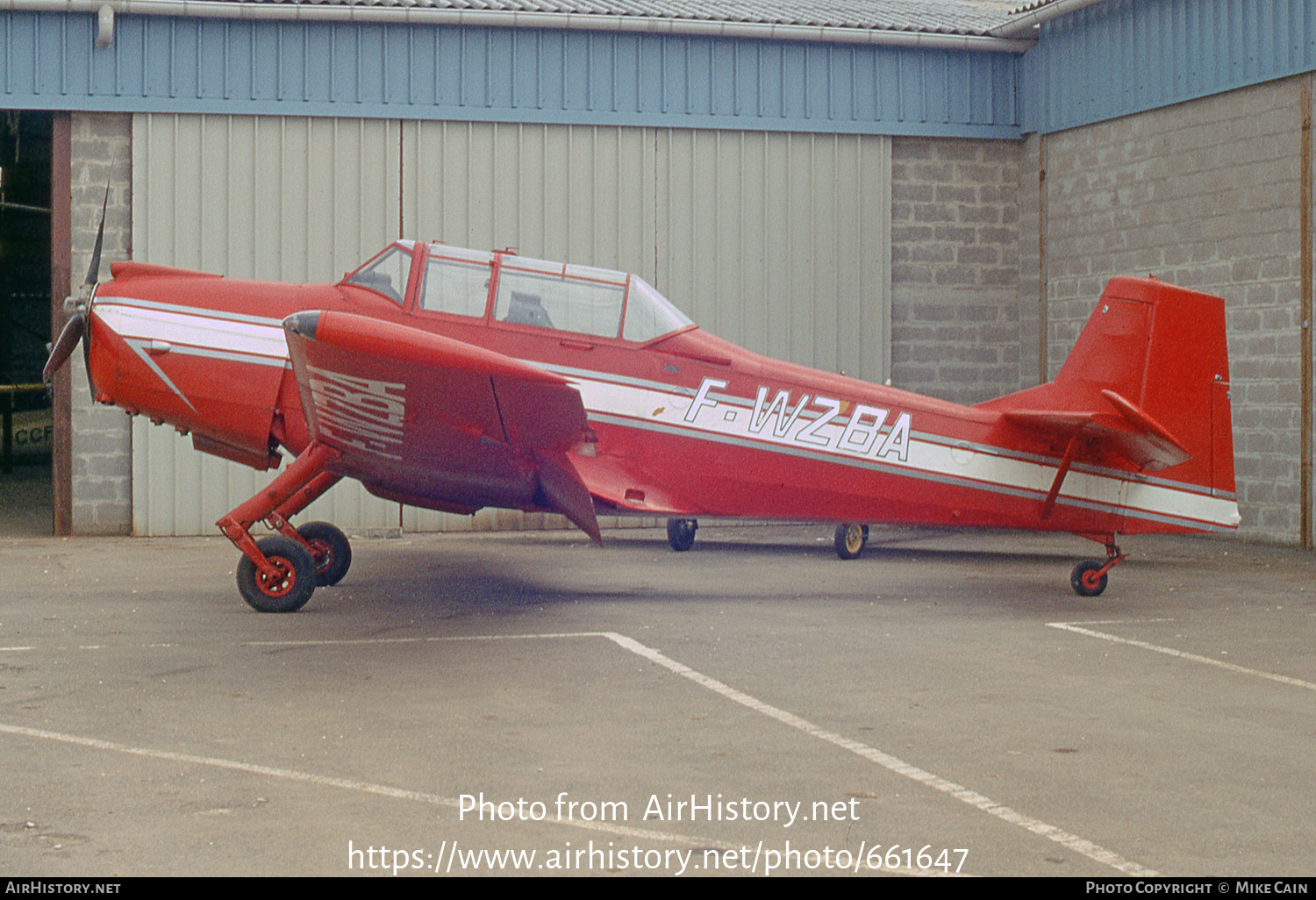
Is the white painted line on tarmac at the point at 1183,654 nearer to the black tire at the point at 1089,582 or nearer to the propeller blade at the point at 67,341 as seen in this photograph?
the black tire at the point at 1089,582

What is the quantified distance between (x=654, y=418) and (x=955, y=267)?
7.77 metres

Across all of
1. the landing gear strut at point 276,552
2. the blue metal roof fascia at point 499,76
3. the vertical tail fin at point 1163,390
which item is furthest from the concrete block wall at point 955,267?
the landing gear strut at point 276,552

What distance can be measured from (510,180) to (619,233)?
4.31 feet

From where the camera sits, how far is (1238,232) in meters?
13.2

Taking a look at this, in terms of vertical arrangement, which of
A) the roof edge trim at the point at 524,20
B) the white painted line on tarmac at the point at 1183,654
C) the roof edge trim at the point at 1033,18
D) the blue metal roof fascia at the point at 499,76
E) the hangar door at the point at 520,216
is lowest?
the white painted line on tarmac at the point at 1183,654

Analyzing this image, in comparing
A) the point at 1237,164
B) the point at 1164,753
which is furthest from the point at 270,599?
the point at 1237,164

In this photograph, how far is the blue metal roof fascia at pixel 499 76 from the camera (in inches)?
532

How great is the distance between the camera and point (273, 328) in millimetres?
8648

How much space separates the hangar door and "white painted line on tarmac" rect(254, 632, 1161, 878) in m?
6.68

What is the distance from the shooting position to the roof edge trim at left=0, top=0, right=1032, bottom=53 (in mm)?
13383

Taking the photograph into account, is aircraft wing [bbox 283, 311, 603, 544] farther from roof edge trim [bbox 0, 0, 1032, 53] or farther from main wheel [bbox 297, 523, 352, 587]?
roof edge trim [bbox 0, 0, 1032, 53]

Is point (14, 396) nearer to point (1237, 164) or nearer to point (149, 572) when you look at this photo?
point (149, 572)

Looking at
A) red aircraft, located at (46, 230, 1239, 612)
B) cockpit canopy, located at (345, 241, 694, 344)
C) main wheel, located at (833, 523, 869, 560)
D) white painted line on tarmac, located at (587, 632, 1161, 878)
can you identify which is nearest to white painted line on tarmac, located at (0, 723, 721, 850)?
white painted line on tarmac, located at (587, 632, 1161, 878)

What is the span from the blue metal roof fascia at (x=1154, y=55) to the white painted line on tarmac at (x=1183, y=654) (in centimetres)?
718
